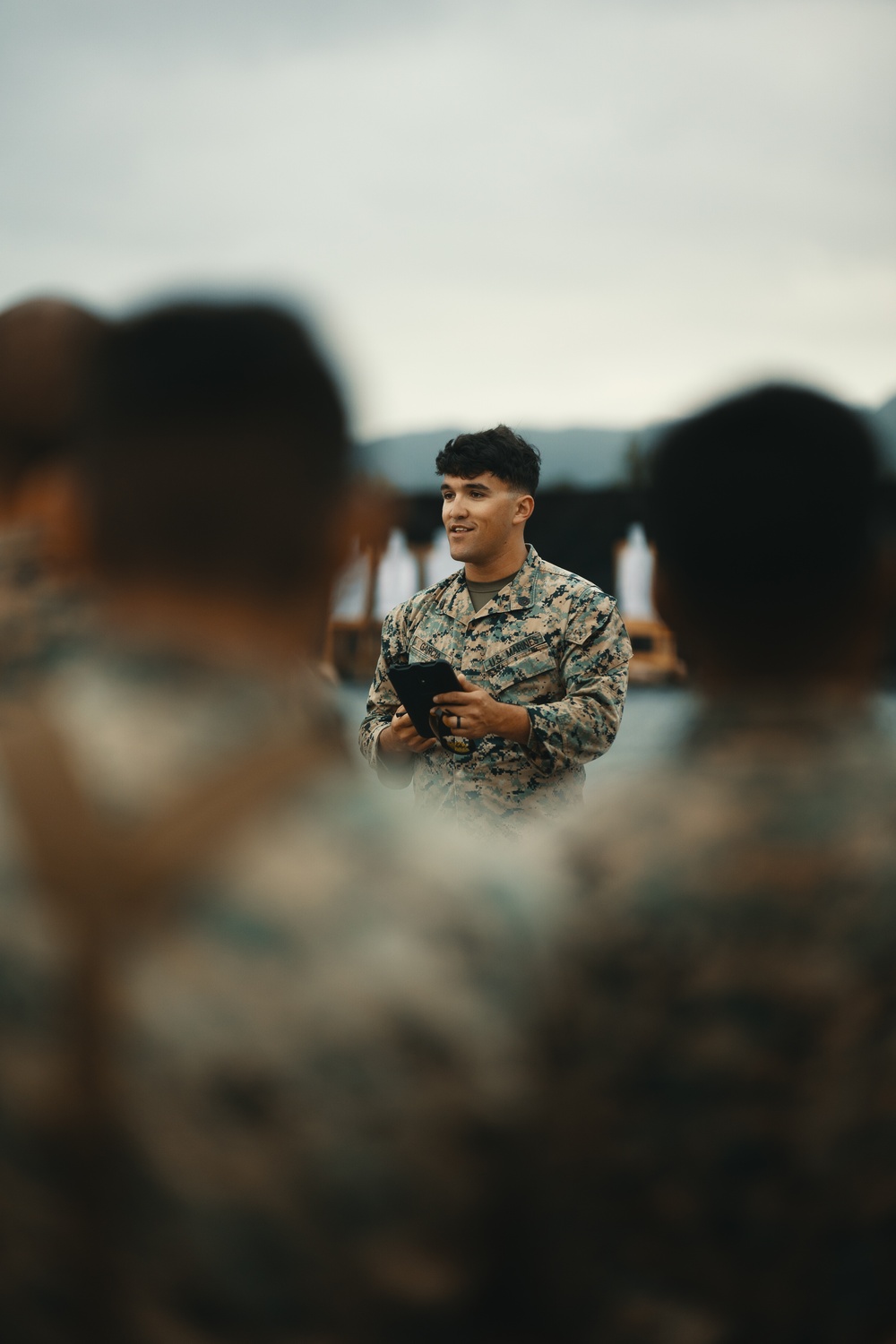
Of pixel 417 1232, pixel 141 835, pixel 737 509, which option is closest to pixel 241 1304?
pixel 417 1232

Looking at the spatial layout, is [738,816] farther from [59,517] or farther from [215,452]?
[59,517]

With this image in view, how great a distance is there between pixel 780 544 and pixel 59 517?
0.74 m

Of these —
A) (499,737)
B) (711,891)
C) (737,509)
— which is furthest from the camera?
(499,737)

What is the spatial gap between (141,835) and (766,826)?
574mm

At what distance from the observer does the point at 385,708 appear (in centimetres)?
281

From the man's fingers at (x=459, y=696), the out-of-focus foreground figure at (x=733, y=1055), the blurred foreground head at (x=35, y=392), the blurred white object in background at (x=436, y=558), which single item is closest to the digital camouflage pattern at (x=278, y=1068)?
the out-of-focus foreground figure at (x=733, y=1055)

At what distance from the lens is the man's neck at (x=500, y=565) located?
2.78 m

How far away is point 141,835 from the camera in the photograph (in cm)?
87

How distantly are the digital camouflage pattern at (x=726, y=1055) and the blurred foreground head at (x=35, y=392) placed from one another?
741 millimetres

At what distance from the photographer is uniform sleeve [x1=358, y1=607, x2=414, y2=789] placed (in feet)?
8.89

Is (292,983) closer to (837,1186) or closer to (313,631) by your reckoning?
(313,631)

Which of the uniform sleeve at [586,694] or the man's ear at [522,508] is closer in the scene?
the uniform sleeve at [586,694]

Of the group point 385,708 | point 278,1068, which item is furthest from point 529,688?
point 278,1068

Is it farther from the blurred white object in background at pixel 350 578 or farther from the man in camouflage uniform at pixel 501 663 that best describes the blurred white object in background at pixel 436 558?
the blurred white object in background at pixel 350 578
